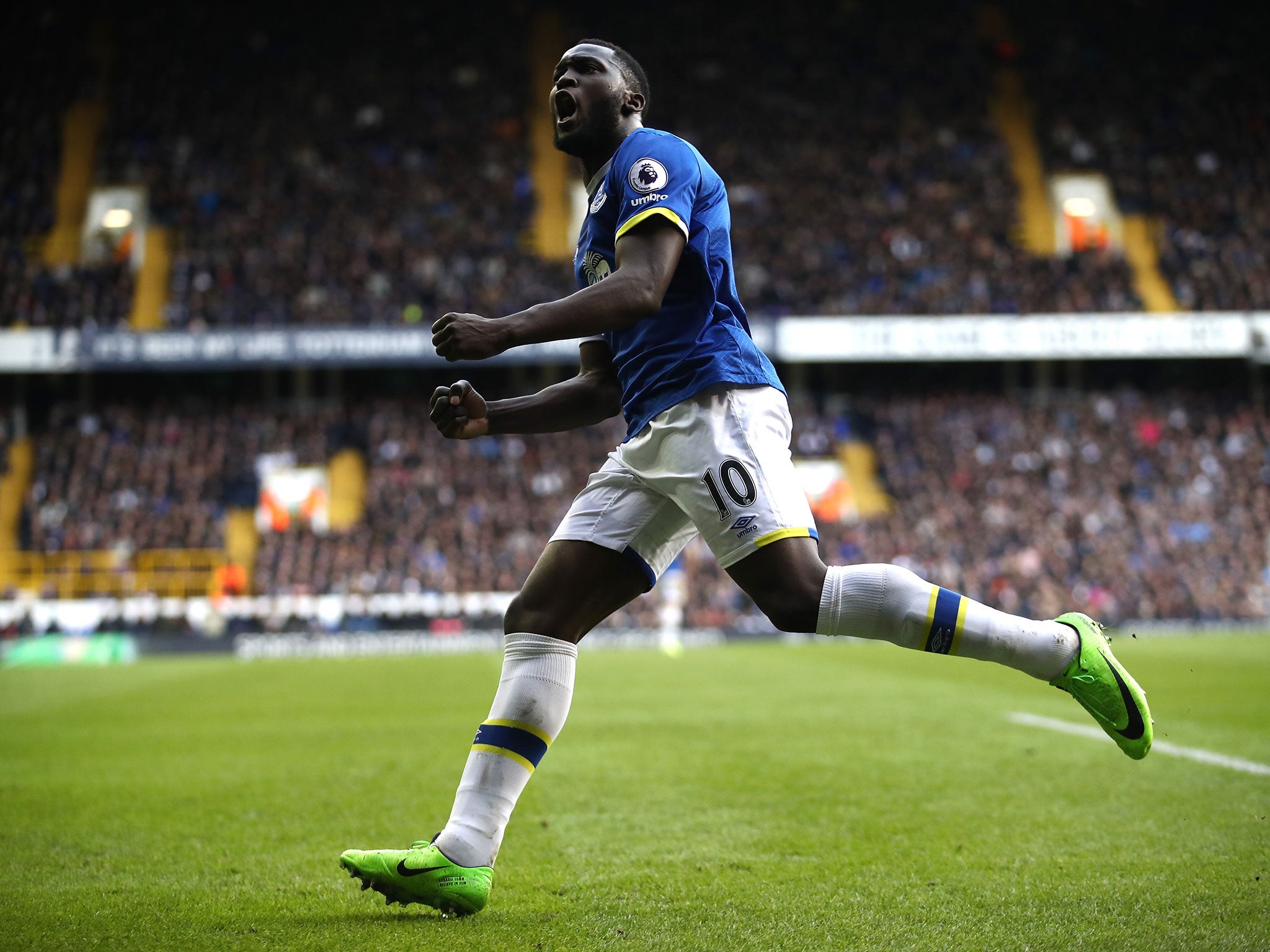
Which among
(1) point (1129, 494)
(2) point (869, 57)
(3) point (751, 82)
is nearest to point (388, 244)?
(3) point (751, 82)

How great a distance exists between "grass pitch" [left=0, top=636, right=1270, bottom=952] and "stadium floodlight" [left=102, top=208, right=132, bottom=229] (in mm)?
24502

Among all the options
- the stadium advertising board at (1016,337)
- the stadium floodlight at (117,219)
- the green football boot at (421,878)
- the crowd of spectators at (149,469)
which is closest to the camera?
the green football boot at (421,878)

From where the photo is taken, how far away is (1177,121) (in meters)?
33.4

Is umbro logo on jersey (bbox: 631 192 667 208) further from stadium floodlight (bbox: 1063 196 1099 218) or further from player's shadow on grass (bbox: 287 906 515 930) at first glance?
stadium floodlight (bbox: 1063 196 1099 218)

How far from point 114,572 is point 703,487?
Answer: 941 inches

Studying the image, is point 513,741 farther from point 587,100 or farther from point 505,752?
point 587,100

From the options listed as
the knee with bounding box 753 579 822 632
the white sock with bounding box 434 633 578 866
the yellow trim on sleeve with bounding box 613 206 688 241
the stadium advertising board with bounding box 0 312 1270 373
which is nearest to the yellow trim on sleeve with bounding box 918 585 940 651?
the knee with bounding box 753 579 822 632

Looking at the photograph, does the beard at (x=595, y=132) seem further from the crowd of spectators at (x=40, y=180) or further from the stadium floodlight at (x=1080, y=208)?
the stadium floodlight at (x=1080, y=208)

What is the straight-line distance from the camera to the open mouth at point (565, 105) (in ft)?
11.5

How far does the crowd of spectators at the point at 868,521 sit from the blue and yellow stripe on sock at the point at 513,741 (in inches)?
760

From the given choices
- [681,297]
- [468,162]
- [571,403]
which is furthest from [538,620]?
[468,162]

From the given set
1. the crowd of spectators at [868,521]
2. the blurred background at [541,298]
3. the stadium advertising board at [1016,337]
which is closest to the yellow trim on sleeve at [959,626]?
the blurred background at [541,298]

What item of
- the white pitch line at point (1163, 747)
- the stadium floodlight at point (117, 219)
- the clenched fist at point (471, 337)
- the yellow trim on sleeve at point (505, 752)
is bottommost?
the white pitch line at point (1163, 747)

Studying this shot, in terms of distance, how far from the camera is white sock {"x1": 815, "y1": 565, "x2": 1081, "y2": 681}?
3146 mm
